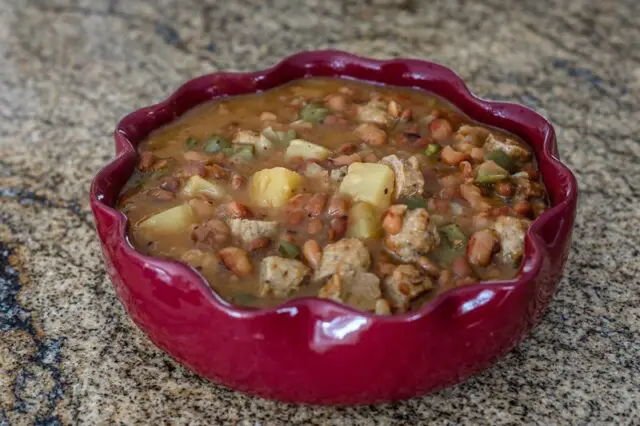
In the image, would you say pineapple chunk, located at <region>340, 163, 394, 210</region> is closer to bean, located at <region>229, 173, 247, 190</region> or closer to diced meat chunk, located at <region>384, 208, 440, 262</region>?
diced meat chunk, located at <region>384, 208, 440, 262</region>

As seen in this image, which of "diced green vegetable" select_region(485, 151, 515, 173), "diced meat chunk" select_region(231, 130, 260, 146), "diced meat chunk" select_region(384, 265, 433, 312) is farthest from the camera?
"diced meat chunk" select_region(231, 130, 260, 146)

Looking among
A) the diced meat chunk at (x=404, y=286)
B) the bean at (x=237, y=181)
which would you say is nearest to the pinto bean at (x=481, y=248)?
the diced meat chunk at (x=404, y=286)

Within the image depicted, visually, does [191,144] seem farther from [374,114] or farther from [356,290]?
[356,290]

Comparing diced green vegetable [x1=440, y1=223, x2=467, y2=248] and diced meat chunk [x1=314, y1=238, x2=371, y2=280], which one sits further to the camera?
diced green vegetable [x1=440, y1=223, x2=467, y2=248]

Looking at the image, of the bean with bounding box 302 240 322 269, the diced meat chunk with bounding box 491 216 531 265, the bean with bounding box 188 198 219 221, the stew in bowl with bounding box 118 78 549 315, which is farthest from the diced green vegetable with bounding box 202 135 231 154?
the diced meat chunk with bounding box 491 216 531 265

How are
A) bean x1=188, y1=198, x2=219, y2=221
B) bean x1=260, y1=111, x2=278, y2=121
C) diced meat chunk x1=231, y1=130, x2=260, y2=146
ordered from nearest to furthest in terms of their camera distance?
bean x1=188, y1=198, x2=219, y2=221 < diced meat chunk x1=231, y1=130, x2=260, y2=146 < bean x1=260, y1=111, x2=278, y2=121

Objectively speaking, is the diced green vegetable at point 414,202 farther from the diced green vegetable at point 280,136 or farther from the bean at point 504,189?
the diced green vegetable at point 280,136
